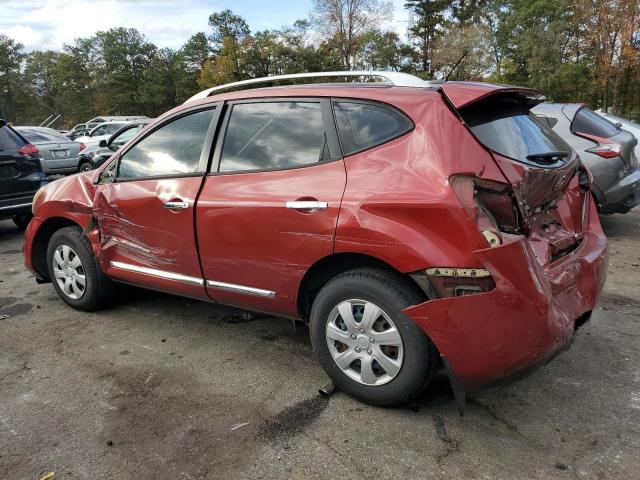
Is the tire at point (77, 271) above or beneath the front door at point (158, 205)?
beneath

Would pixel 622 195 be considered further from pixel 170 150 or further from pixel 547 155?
pixel 170 150

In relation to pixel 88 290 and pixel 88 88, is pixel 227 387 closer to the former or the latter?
pixel 88 290

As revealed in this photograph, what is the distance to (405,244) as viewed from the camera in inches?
97.3

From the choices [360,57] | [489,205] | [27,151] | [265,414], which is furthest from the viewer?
[360,57]

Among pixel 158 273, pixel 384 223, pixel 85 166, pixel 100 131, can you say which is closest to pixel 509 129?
pixel 384 223

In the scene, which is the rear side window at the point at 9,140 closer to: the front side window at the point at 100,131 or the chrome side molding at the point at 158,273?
the chrome side molding at the point at 158,273

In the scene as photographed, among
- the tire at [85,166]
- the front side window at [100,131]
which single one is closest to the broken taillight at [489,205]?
the tire at [85,166]

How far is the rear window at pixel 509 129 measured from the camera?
2.64 meters

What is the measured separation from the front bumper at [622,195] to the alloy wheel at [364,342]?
4.77 metres

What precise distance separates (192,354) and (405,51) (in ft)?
177

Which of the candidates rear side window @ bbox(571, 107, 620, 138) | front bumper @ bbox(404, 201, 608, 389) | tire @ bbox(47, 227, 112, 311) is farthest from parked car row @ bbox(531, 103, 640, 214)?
tire @ bbox(47, 227, 112, 311)

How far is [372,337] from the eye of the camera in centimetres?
267

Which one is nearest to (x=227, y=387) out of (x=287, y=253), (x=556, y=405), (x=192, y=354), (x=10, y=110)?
(x=192, y=354)

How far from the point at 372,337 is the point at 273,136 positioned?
134 centimetres
